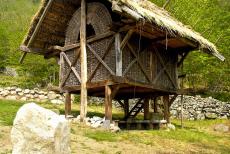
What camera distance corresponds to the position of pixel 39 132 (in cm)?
510

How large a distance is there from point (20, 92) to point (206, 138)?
12643 millimetres

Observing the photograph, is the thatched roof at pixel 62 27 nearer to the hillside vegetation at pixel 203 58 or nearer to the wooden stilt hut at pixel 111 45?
the wooden stilt hut at pixel 111 45

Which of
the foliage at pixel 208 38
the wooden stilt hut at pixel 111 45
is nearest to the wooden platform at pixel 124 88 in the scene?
the wooden stilt hut at pixel 111 45

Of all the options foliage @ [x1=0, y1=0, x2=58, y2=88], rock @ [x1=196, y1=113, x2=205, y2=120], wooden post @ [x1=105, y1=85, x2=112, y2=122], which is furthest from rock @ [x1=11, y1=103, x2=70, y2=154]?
foliage @ [x1=0, y1=0, x2=58, y2=88]

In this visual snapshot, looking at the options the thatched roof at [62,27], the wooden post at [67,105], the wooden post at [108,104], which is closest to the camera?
the wooden post at [108,104]

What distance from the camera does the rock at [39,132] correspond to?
5059mm

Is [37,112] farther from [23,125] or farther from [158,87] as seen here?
[158,87]

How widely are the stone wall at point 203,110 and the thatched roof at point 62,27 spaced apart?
284 inches

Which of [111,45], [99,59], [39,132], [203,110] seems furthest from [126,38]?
[203,110]

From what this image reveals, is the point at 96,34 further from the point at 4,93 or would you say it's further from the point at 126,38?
the point at 4,93

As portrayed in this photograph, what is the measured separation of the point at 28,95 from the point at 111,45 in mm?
10412

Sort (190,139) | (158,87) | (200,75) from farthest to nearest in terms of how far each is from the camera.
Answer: (200,75) → (158,87) → (190,139)

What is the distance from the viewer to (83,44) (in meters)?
14.6

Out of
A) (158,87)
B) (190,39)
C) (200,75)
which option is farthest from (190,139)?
(200,75)
